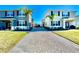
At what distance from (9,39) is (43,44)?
3.47 feet

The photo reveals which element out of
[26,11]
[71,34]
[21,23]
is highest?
[26,11]

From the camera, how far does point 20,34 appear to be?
28.0 feet

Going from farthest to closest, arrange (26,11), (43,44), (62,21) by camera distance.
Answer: (62,21) → (26,11) → (43,44)

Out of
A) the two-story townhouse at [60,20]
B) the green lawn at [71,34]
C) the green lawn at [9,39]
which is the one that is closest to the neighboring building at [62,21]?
the two-story townhouse at [60,20]

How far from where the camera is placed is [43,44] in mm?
8031

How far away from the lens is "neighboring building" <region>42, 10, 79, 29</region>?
859cm

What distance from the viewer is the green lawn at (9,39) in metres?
8.11

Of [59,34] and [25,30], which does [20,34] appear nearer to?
[25,30]

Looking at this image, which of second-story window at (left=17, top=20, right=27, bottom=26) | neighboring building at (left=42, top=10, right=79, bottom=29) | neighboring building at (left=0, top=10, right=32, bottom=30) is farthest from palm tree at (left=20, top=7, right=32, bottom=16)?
neighboring building at (left=42, top=10, right=79, bottom=29)

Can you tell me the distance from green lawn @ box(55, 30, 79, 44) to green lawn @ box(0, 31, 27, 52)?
1035mm

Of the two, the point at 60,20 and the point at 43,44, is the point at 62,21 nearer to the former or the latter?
the point at 60,20

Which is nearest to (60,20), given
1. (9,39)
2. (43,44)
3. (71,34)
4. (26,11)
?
(71,34)

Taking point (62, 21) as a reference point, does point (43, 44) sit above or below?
below
